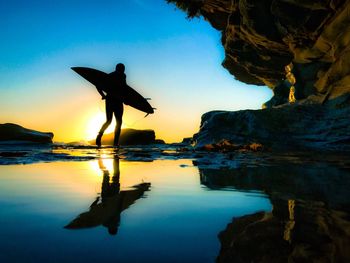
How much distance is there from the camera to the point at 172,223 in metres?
0.97

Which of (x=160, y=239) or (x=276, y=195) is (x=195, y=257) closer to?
(x=160, y=239)

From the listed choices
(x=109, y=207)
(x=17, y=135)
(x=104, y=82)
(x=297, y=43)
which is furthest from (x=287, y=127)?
(x=17, y=135)

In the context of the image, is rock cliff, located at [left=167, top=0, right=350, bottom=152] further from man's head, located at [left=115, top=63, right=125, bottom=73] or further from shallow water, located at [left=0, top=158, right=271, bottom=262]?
shallow water, located at [left=0, top=158, right=271, bottom=262]

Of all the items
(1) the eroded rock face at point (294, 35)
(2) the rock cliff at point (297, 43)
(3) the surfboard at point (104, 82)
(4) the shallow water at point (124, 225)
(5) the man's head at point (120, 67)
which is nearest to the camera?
(4) the shallow water at point (124, 225)

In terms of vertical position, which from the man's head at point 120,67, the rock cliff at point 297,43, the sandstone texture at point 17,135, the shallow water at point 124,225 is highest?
the rock cliff at point 297,43

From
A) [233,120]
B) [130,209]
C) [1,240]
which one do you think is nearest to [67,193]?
[130,209]

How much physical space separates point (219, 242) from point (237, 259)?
0.38 feet

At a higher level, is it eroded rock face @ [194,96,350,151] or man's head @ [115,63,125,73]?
man's head @ [115,63,125,73]

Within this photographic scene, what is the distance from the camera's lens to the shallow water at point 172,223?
2.31ft

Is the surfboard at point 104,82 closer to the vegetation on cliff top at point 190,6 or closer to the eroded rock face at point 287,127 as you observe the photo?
the eroded rock face at point 287,127

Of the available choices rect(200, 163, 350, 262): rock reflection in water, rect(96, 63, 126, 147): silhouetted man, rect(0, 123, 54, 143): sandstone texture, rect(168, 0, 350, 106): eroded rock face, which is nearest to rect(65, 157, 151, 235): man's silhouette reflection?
rect(200, 163, 350, 262): rock reflection in water

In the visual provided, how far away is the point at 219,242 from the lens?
80cm

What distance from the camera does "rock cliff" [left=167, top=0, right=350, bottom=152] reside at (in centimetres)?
866

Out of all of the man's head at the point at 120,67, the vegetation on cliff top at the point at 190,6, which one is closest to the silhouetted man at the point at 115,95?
the man's head at the point at 120,67
